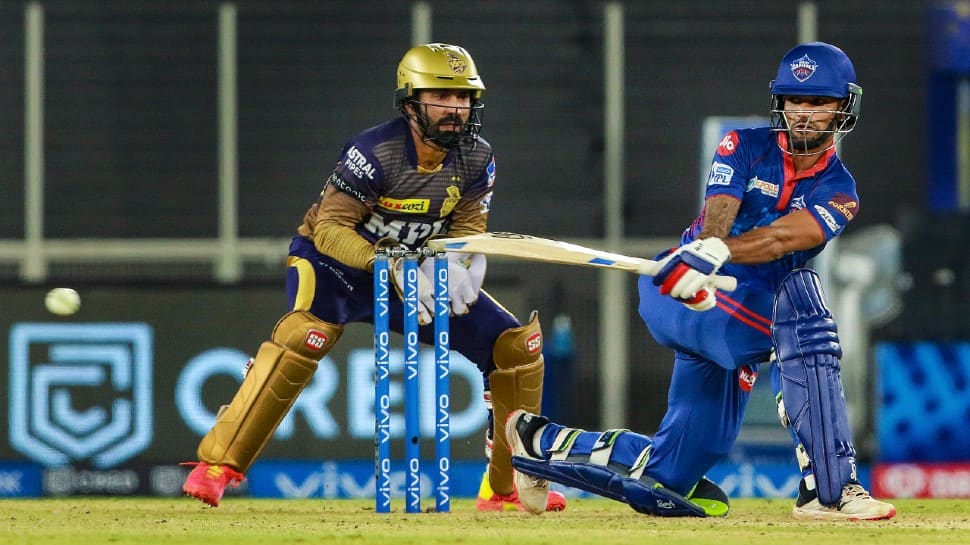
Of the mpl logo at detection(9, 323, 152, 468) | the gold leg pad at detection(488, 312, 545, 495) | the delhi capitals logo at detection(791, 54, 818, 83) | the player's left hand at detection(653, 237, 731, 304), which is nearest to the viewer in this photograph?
the player's left hand at detection(653, 237, 731, 304)

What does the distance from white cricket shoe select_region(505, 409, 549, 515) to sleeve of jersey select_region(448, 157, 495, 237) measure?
2.30 feet

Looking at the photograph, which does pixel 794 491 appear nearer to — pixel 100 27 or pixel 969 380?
pixel 969 380

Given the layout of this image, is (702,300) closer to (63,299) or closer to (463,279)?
(463,279)

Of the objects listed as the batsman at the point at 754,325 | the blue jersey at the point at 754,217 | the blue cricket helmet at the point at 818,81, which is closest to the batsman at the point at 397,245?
the batsman at the point at 754,325

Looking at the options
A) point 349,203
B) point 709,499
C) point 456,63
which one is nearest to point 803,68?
point 456,63

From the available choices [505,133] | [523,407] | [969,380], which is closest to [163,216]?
[505,133]

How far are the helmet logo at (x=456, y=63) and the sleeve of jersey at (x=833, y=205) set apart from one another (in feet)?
4.04

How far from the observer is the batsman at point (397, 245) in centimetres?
607

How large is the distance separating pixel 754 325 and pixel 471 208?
1161 mm

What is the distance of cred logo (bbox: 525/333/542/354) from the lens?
6242 mm

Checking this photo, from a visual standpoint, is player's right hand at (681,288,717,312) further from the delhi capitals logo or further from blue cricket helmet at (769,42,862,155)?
the delhi capitals logo

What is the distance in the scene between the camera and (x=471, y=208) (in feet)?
20.8

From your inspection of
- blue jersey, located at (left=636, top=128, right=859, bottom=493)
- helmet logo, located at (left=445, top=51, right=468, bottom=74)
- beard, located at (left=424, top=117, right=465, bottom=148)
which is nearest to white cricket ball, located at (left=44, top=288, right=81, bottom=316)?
beard, located at (left=424, top=117, right=465, bottom=148)

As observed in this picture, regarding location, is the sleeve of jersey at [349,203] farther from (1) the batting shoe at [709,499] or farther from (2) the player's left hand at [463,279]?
(1) the batting shoe at [709,499]
